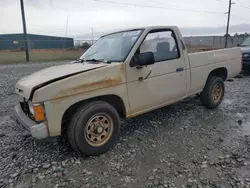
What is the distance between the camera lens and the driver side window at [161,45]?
4.11 metres

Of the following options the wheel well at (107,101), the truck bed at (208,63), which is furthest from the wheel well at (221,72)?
the wheel well at (107,101)

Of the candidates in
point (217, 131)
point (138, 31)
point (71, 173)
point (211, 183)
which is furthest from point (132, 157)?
point (138, 31)

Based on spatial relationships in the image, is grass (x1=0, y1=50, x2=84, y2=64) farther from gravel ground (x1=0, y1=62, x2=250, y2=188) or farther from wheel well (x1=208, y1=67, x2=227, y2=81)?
wheel well (x1=208, y1=67, x2=227, y2=81)

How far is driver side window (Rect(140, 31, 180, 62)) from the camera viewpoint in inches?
162

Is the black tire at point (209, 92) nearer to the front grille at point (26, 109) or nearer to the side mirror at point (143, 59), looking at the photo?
the side mirror at point (143, 59)

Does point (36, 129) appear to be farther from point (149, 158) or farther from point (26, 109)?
point (149, 158)

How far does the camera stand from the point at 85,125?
3.30 m

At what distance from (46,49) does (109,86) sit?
46.0m

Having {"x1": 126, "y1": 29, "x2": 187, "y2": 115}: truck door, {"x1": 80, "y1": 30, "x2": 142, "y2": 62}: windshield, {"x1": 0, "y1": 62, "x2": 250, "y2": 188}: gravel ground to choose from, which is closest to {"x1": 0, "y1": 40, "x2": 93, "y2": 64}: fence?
{"x1": 80, "y1": 30, "x2": 142, "y2": 62}: windshield

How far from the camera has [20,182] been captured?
9.64 ft

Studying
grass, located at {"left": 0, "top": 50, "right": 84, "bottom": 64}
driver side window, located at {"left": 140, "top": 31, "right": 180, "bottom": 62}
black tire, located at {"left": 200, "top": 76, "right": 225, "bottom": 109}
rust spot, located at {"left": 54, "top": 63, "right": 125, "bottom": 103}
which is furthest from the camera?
grass, located at {"left": 0, "top": 50, "right": 84, "bottom": 64}

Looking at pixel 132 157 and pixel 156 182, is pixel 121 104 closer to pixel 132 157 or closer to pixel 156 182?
pixel 132 157

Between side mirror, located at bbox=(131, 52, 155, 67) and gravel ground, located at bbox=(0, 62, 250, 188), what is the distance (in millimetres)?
1337

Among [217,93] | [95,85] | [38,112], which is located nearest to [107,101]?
[95,85]
